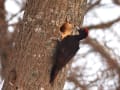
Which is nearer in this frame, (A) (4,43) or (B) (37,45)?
(B) (37,45)

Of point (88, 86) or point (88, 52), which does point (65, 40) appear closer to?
point (88, 86)

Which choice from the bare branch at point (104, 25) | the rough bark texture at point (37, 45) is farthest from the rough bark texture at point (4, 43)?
the rough bark texture at point (37, 45)

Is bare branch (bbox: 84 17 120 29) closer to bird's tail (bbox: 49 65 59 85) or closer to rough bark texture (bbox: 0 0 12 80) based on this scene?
rough bark texture (bbox: 0 0 12 80)

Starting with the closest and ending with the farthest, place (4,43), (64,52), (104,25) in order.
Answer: (64,52), (4,43), (104,25)

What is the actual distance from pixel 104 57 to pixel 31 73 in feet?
10.4

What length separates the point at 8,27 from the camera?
549 cm

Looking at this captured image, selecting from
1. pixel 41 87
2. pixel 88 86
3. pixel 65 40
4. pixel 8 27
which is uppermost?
pixel 65 40

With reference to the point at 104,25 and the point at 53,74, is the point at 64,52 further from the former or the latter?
the point at 104,25

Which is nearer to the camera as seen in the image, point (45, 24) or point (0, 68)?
point (45, 24)

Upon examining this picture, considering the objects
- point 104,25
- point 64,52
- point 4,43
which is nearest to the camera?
point 64,52

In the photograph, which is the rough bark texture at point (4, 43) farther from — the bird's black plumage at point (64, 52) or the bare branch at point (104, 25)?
the bird's black plumage at point (64, 52)

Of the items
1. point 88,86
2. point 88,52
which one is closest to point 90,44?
point 88,52

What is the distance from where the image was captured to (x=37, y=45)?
2.42 metres

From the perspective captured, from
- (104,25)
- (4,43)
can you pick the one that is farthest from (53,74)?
(104,25)
